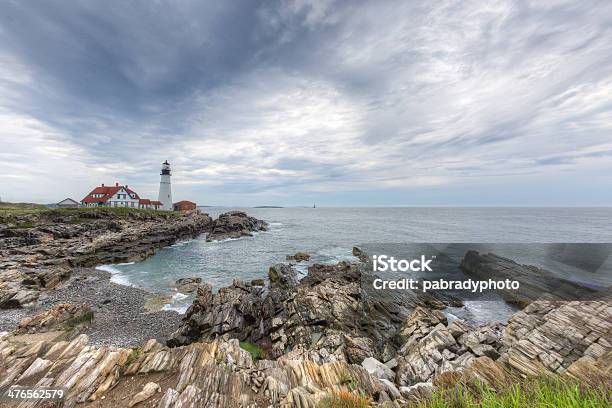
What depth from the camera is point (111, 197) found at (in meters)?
82.8

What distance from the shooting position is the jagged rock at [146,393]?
6723mm

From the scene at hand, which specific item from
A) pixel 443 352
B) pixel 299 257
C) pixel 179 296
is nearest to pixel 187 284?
pixel 179 296

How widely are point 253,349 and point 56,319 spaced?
13630 mm

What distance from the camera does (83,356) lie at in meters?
8.42

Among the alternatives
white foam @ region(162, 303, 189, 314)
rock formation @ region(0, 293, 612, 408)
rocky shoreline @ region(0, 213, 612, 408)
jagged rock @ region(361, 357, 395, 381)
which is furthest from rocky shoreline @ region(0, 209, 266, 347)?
jagged rock @ region(361, 357, 395, 381)

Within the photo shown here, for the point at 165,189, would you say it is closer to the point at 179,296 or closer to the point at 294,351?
the point at 179,296

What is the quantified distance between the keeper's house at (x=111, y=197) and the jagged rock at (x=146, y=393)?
3860 inches

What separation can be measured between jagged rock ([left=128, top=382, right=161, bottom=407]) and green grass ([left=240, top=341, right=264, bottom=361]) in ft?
26.0

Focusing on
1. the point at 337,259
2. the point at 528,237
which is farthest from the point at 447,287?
the point at 528,237

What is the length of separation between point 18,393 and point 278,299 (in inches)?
568

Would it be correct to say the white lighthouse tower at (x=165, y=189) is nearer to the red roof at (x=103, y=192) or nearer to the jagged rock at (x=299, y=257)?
the red roof at (x=103, y=192)

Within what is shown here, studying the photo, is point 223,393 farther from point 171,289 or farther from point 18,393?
point 171,289

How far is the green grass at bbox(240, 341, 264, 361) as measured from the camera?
14398 millimetres

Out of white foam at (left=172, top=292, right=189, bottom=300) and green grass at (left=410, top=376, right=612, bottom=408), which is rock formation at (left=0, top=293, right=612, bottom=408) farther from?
white foam at (left=172, top=292, right=189, bottom=300)
